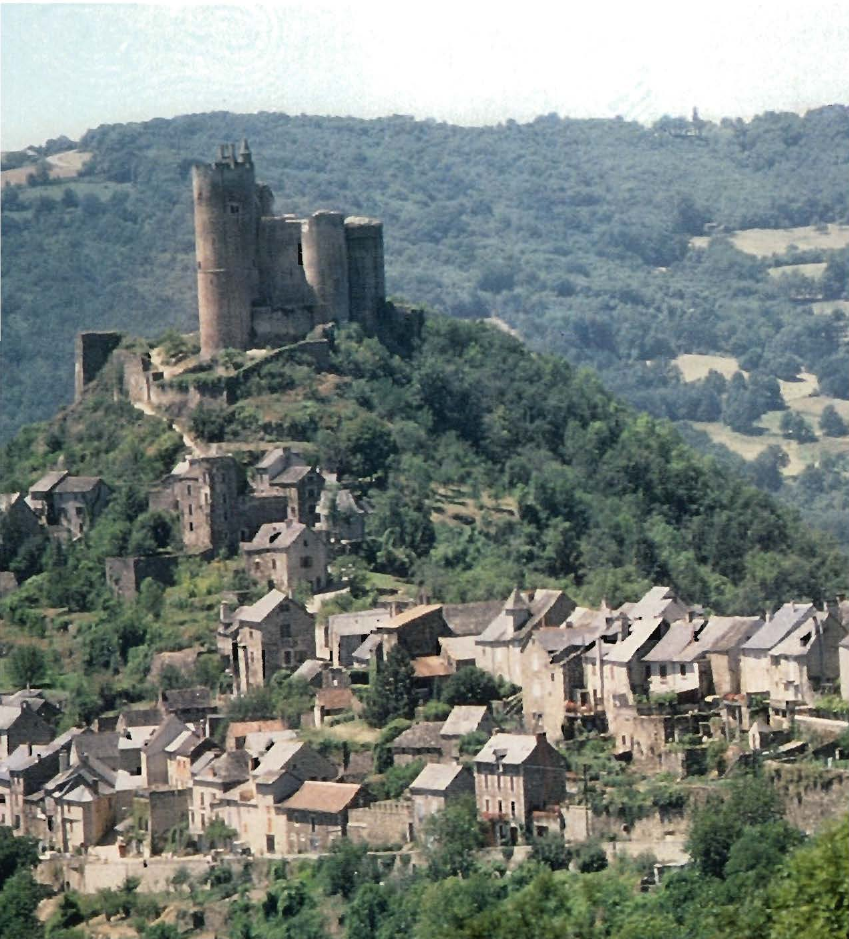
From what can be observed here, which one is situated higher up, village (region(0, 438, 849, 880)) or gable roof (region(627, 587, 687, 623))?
gable roof (region(627, 587, 687, 623))

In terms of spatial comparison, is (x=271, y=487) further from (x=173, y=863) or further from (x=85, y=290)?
(x=85, y=290)

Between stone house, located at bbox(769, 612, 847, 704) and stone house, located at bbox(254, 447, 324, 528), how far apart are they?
20245 millimetres

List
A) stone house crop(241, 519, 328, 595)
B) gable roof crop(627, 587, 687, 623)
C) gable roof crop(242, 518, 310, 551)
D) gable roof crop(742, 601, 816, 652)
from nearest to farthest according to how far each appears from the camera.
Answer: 1. gable roof crop(742, 601, 816, 652)
2. gable roof crop(627, 587, 687, 623)
3. stone house crop(241, 519, 328, 595)
4. gable roof crop(242, 518, 310, 551)

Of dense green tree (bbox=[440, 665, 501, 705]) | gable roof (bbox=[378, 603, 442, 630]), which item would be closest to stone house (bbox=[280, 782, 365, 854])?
dense green tree (bbox=[440, 665, 501, 705])

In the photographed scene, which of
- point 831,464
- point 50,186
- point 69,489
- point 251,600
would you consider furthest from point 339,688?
point 50,186

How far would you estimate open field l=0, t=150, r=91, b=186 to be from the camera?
181375 mm

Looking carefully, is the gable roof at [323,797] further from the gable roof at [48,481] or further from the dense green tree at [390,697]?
the gable roof at [48,481]

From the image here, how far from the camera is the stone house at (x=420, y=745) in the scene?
7400 cm

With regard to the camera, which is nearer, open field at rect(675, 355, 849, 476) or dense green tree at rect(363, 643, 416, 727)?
dense green tree at rect(363, 643, 416, 727)

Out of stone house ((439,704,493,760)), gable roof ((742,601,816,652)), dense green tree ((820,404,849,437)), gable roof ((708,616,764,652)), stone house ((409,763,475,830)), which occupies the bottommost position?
dense green tree ((820,404,849,437))

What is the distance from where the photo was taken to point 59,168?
185 metres

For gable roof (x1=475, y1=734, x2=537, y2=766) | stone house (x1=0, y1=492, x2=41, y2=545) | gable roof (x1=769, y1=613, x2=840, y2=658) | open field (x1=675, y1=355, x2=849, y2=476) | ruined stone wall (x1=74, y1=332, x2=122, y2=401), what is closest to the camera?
gable roof (x1=475, y1=734, x2=537, y2=766)

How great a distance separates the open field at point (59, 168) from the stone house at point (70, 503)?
86.4 m

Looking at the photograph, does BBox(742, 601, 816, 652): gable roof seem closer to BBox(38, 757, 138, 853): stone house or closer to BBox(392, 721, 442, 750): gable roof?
BBox(392, 721, 442, 750): gable roof
